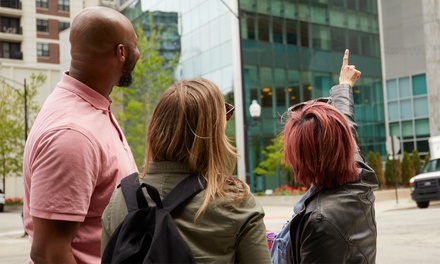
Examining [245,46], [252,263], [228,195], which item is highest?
[245,46]

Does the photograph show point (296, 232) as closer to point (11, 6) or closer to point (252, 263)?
point (252, 263)

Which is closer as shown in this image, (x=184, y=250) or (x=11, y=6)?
Result: (x=184, y=250)

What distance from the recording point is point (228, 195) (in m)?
2.04

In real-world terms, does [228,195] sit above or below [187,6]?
below

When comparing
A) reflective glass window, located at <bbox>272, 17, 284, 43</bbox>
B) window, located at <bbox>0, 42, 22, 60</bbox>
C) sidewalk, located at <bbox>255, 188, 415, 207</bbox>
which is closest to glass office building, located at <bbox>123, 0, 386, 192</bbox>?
reflective glass window, located at <bbox>272, 17, 284, 43</bbox>

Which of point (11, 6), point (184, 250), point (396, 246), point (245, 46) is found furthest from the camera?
point (245, 46)

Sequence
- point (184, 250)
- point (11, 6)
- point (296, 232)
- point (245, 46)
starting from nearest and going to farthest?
point (184, 250) < point (296, 232) < point (11, 6) < point (245, 46)

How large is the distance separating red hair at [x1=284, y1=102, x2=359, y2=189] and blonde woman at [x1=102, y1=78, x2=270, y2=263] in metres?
0.54

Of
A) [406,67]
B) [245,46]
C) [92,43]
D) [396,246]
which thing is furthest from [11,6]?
[406,67]

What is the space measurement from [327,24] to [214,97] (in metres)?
38.4

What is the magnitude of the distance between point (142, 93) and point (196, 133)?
3302 cm

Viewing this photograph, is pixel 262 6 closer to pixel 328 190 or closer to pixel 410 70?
pixel 410 70

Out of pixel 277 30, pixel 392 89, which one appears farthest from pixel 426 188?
pixel 392 89

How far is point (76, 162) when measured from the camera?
6.98 feet
